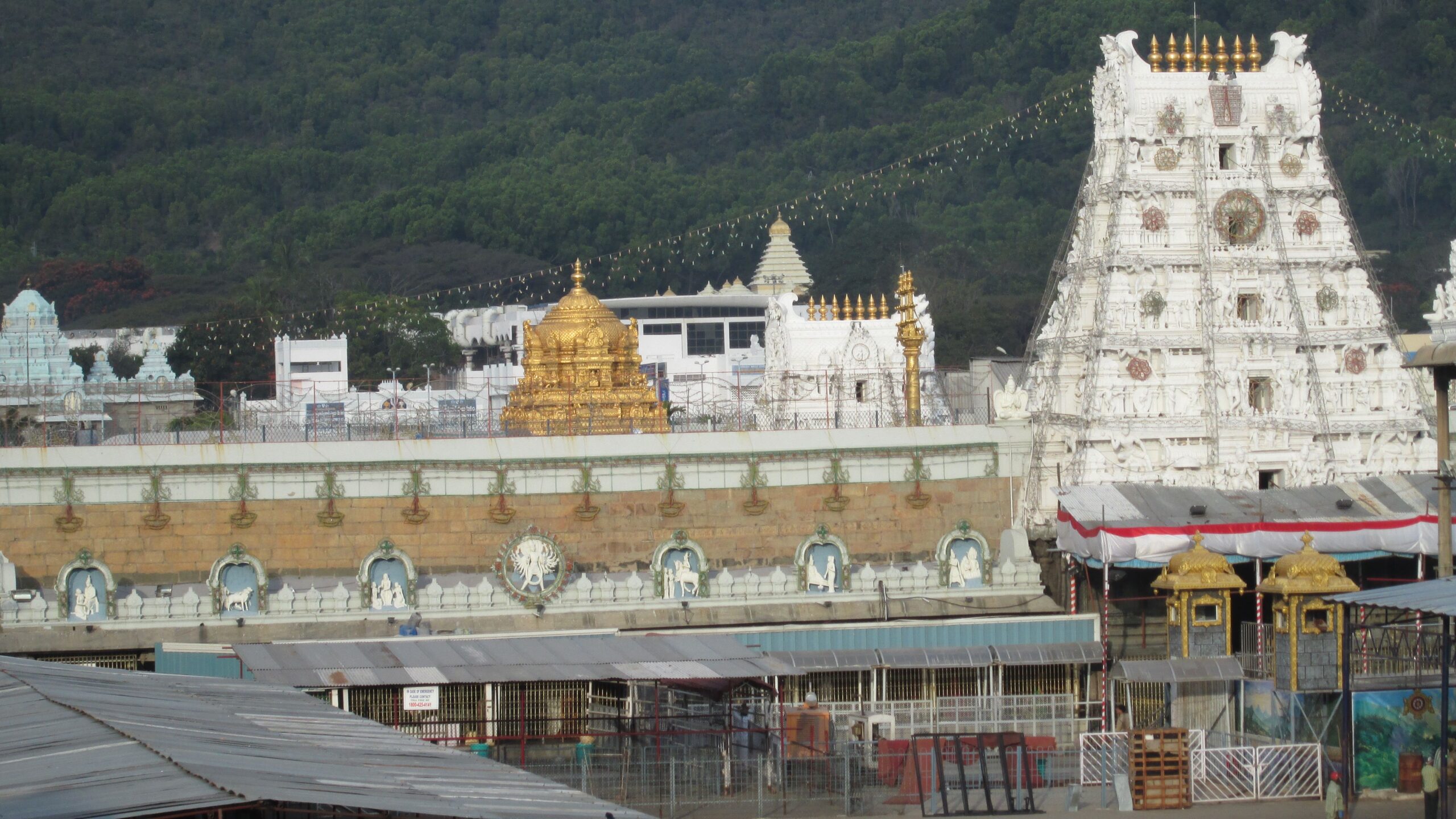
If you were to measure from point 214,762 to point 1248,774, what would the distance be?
57.1 ft

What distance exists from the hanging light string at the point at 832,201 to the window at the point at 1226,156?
73.8m

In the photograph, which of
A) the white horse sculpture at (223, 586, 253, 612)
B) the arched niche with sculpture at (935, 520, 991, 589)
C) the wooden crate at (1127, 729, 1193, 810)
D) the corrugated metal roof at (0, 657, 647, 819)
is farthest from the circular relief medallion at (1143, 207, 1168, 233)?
the corrugated metal roof at (0, 657, 647, 819)

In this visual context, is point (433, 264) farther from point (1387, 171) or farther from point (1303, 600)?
point (1303, 600)

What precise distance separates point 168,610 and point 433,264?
8590 cm

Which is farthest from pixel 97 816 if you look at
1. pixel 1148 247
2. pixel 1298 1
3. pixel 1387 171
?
pixel 1298 1

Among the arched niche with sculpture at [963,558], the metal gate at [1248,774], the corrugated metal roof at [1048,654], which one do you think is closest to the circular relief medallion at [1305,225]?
the arched niche with sculpture at [963,558]

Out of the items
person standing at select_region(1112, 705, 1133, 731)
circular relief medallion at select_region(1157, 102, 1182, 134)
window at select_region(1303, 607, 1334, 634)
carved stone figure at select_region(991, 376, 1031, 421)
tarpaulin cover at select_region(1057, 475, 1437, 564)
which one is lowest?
person standing at select_region(1112, 705, 1133, 731)

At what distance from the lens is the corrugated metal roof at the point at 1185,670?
34.7 metres

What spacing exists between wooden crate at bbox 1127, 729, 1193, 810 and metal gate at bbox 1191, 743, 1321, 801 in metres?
0.39

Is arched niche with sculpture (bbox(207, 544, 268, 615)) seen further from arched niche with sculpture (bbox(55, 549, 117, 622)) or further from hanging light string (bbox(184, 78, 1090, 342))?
hanging light string (bbox(184, 78, 1090, 342))

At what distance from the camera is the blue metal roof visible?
38219 mm

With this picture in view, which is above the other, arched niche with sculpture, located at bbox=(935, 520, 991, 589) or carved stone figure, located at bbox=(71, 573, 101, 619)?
arched niche with sculpture, located at bbox=(935, 520, 991, 589)

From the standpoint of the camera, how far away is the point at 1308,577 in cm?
3422

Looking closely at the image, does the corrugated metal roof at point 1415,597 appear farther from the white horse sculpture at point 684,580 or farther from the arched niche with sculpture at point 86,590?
the arched niche with sculpture at point 86,590
